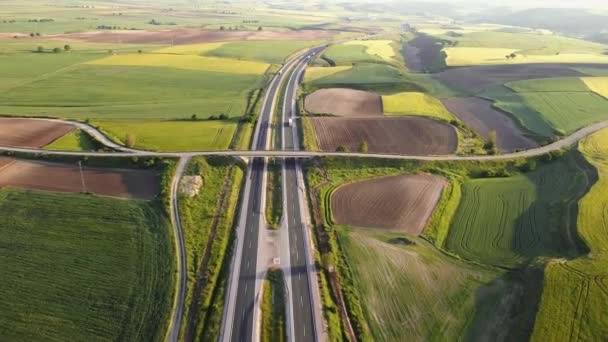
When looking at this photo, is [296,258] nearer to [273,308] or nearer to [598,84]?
[273,308]

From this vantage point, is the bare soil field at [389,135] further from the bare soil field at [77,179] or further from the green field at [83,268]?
the green field at [83,268]

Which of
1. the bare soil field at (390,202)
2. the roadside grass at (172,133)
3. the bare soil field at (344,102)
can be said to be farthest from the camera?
the bare soil field at (344,102)

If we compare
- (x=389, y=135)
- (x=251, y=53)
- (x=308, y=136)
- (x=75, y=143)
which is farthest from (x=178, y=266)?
(x=251, y=53)

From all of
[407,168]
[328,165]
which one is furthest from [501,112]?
[328,165]

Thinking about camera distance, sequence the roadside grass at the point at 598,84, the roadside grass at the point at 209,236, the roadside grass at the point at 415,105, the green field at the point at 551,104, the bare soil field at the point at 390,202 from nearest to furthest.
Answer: the roadside grass at the point at 209,236
the bare soil field at the point at 390,202
the green field at the point at 551,104
the roadside grass at the point at 415,105
the roadside grass at the point at 598,84

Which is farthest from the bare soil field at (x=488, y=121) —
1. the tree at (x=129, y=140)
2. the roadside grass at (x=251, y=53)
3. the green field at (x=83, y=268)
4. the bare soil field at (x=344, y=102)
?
the roadside grass at (x=251, y=53)

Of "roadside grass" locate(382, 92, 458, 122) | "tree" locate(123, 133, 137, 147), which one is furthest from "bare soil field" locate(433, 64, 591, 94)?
"tree" locate(123, 133, 137, 147)
